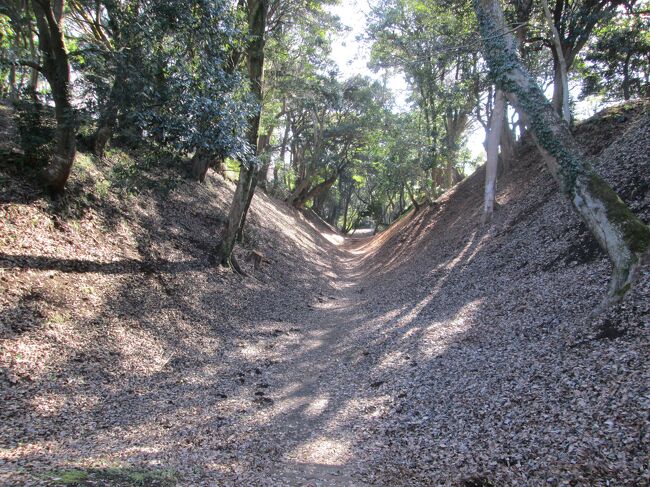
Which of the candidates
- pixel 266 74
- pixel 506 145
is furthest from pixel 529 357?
pixel 266 74

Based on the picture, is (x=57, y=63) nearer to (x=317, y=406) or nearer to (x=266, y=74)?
(x=317, y=406)

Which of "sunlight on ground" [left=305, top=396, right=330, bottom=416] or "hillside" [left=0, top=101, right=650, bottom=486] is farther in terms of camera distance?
"sunlight on ground" [left=305, top=396, right=330, bottom=416]

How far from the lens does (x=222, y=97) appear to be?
8219 mm

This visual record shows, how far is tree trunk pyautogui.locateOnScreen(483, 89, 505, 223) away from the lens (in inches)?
587

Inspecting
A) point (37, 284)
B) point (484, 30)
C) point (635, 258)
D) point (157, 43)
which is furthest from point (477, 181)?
point (37, 284)

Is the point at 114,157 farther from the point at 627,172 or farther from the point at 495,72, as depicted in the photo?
the point at 627,172

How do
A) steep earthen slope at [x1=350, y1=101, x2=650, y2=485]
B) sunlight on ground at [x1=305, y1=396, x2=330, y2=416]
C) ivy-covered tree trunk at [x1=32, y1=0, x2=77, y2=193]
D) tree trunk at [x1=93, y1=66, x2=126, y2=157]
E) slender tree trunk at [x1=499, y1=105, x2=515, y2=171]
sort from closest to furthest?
steep earthen slope at [x1=350, y1=101, x2=650, y2=485], sunlight on ground at [x1=305, y1=396, x2=330, y2=416], tree trunk at [x1=93, y1=66, x2=126, y2=157], ivy-covered tree trunk at [x1=32, y1=0, x2=77, y2=193], slender tree trunk at [x1=499, y1=105, x2=515, y2=171]

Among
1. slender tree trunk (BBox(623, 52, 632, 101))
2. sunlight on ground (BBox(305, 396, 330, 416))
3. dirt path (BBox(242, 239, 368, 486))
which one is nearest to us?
dirt path (BBox(242, 239, 368, 486))

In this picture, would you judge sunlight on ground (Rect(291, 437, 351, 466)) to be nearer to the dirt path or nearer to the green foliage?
the dirt path

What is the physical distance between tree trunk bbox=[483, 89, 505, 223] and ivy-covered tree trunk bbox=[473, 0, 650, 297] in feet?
23.5

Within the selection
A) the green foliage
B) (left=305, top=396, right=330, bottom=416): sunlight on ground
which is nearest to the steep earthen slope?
(left=305, top=396, right=330, bottom=416): sunlight on ground

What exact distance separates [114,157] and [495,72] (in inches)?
415

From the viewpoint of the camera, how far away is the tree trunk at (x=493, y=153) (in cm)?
1491

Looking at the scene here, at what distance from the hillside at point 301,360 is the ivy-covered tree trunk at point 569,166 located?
0.50 meters
